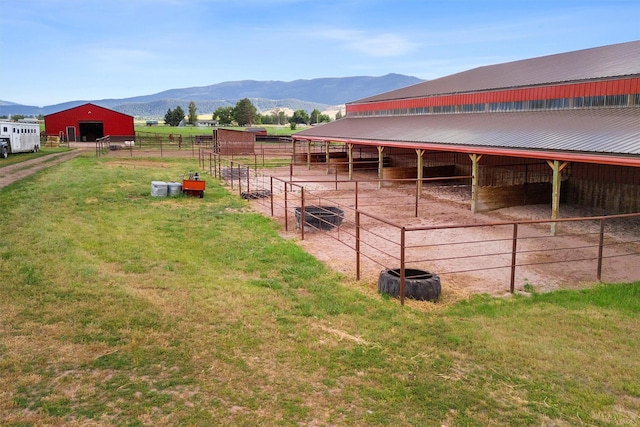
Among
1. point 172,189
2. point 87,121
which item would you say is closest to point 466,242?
point 172,189

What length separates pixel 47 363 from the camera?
6.91m

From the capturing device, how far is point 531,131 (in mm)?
21844

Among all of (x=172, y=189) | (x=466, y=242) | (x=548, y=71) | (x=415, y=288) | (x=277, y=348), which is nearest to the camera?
(x=277, y=348)

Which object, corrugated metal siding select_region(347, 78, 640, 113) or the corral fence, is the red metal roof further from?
the corral fence

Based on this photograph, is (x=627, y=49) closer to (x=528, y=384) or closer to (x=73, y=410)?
(x=528, y=384)

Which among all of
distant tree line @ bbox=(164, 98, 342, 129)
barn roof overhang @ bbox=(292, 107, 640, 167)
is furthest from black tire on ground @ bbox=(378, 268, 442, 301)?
distant tree line @ bbox=(164, 98, 342, 129)

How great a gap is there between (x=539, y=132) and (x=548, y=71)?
990 centimetres

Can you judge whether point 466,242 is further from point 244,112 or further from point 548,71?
point 244,112

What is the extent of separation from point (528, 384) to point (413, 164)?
99.1 feet

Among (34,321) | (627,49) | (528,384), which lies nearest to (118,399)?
(34,321)

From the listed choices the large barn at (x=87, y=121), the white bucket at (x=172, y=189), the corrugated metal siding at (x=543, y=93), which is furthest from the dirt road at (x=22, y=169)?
the corrugated metal siding at (x=543, y=93)

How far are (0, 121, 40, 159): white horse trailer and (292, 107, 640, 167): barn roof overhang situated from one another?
2776 centimetres

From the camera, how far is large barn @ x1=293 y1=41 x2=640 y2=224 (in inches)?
716

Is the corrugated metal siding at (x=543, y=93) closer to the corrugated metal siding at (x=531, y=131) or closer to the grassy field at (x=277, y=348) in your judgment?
the corrugated metal siding at (x=531, y=131)
